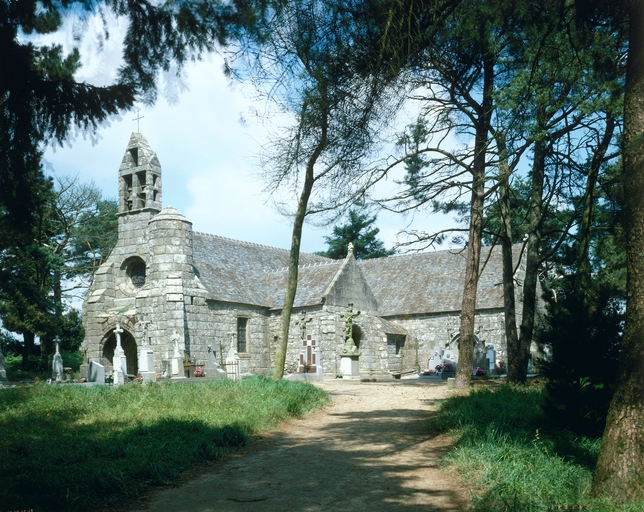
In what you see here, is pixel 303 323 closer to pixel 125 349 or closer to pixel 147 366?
pixel 125 349

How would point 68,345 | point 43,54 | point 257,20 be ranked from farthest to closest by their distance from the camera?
point 68,345 → point 257,20 → point 43,54

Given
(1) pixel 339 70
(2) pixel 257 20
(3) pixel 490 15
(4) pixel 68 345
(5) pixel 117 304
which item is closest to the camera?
(2) pixel 257 20

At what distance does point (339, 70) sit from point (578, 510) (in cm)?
508

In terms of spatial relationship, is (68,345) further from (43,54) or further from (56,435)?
(43,54)

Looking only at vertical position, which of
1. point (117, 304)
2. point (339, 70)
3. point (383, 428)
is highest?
point (339, 70)

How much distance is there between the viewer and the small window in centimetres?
2531

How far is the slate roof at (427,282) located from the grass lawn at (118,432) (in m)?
15.2

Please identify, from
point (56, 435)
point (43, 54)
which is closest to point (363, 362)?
point (56, 435)

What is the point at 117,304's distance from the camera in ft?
80.5

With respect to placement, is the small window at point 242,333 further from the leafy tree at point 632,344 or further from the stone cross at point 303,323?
the leafy tree at point 632,344

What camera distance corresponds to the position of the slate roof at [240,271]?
2497 centimetres

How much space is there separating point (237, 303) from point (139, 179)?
21.5ft

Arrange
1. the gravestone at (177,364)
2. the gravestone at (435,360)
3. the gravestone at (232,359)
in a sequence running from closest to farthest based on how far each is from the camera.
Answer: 1. the gravestone at (177,364)
2. the gravestone at (232,359)
3. the gravestone at (435,360)

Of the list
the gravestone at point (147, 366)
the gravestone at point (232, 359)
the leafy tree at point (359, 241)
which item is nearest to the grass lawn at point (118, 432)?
the gravestone at point (147, 366)
